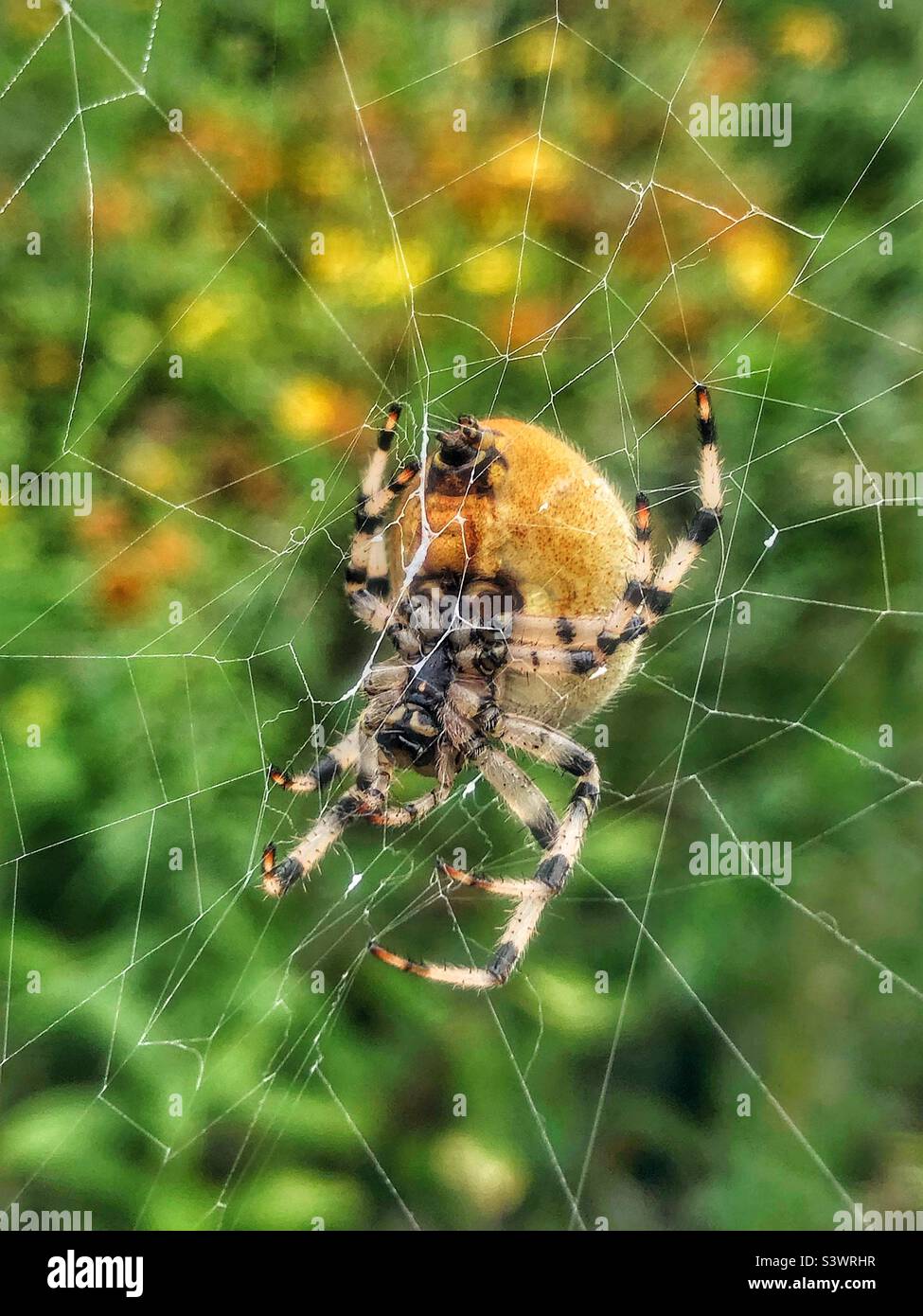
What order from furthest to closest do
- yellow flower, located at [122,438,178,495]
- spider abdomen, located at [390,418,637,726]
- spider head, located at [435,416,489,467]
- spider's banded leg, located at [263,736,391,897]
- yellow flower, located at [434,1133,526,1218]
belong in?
yellow flower, located at [122,438,178,495] < yellow flower, located at [434,1133,526,1218] < spider's banded leg, located at [263,736,391,897] < spider abdomen, located at [390,418,637,726] < spider head, located at [435,416,489,467]

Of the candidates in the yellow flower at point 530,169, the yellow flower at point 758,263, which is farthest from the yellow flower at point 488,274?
the yellow flower at point 758,263

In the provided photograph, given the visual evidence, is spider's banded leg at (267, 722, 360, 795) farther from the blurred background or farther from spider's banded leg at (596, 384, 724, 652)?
spider's banded leg at (596, 384, 724, 652)

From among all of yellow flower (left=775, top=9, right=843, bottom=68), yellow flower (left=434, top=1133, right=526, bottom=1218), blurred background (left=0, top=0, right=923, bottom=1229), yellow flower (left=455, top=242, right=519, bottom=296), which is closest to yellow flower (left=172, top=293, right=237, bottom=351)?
blurred background (left=0, top=0, right=923, bottom=1229)

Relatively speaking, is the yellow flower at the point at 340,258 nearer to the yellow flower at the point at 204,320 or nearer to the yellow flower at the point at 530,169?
the yellow flower at the point at 204,320

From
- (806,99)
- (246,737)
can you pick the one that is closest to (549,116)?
(806,99)

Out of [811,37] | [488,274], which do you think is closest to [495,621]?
[488,274]

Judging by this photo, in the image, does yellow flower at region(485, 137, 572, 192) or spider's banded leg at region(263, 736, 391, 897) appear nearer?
spider's banded leg at region(263, 736, 391, 897)

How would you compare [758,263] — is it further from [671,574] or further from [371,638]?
[371,638]
